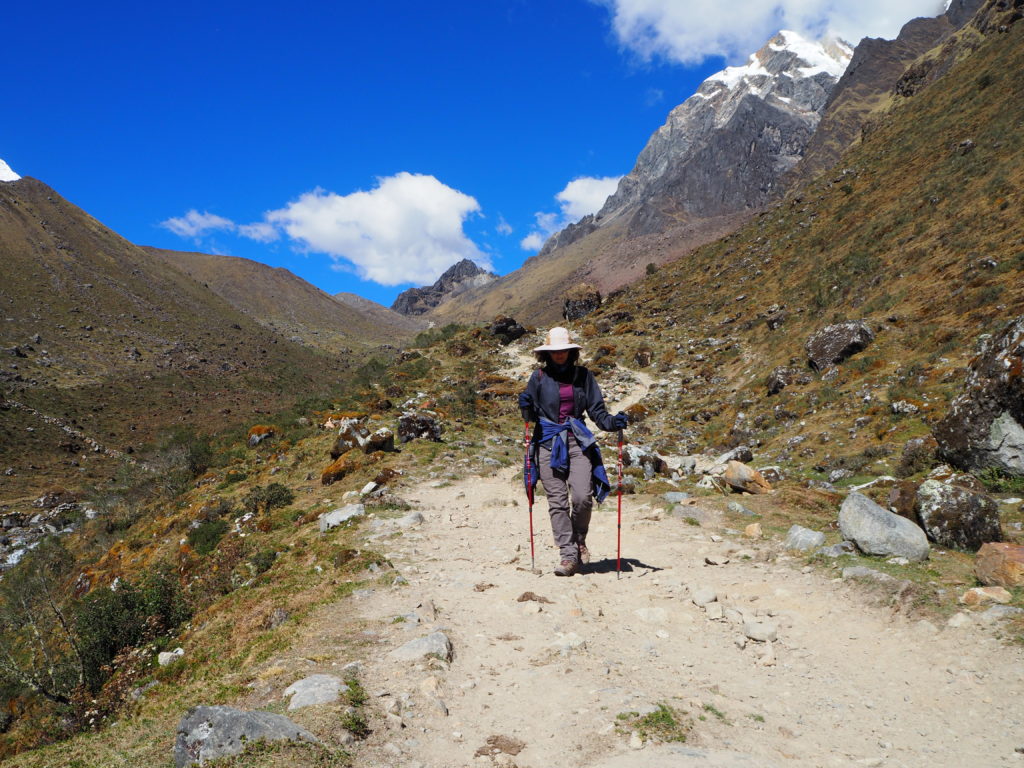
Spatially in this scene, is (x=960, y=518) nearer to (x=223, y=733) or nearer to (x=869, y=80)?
(x=223, y=733)

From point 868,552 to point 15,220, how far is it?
445 feet

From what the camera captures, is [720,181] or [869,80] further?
[720,181]

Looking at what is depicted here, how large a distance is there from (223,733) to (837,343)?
20.5m

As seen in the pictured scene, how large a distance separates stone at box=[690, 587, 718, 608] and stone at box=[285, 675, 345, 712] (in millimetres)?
4013

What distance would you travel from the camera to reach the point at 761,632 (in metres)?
5.27

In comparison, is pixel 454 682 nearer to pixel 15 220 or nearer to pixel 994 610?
pixel 994 610

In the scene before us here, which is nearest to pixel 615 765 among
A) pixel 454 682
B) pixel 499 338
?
pixel 454 682

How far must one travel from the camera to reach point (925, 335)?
16.1m

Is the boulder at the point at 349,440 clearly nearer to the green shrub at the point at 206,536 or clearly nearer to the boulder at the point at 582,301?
the green shrub at the point at 206,536

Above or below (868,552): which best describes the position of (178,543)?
below

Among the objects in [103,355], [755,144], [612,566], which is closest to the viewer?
[612,566]

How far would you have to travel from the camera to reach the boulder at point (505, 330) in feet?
144

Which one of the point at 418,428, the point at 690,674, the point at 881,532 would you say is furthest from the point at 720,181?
the point at 690,674

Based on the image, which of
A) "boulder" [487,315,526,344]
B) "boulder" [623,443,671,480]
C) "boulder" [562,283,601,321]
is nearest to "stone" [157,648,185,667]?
"boulder" [623,443,671,480]
